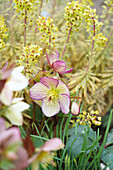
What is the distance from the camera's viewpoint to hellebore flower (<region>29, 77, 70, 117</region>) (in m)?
0.65

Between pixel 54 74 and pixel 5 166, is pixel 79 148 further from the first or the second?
pixel 5 166

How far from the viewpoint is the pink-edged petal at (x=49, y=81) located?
63 centimetres

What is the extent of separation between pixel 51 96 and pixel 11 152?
0.38 m

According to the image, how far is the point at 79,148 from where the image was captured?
2.42 feet

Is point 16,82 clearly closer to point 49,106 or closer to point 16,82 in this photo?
point 16,82

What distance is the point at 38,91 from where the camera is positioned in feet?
2.18

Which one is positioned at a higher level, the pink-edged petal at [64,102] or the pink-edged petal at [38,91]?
the pink-edged petal at [38,91]

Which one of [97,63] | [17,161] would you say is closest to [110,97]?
[97,63]

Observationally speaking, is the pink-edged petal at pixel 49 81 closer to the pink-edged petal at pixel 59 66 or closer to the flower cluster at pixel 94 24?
the pink-edged petal at pixel 59 66

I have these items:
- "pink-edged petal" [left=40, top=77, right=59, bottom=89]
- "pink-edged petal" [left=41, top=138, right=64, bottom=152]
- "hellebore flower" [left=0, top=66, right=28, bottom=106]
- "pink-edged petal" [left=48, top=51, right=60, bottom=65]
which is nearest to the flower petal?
"hellebore flower" [left=0, top=66, right=28, bottom=106]

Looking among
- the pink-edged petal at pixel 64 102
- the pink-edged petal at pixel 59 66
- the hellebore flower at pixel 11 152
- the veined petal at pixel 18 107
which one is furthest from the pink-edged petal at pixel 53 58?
the hellebore flower at pixel 11 152

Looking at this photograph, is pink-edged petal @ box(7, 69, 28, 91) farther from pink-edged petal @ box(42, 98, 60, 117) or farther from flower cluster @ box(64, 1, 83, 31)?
flower cluster @ box(64, 1, 83, 31)

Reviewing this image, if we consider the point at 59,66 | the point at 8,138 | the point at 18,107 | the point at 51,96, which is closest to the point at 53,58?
the point at 59,66

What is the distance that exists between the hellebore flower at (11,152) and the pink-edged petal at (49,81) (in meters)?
0.33
